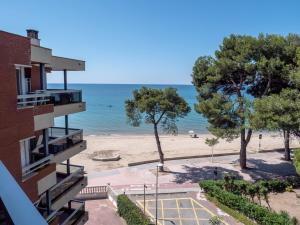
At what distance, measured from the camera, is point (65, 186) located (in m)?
11.9

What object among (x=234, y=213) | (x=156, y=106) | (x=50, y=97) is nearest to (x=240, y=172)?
(x=234, y=213)

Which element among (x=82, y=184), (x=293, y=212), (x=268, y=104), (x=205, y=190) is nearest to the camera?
(x=82, y=184)

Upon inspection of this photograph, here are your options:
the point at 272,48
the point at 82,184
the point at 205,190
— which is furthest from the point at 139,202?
the point at 272,48

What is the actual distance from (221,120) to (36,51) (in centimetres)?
2064

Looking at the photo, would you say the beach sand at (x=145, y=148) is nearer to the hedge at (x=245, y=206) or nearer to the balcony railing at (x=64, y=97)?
the hedge at (x=245, y=206)

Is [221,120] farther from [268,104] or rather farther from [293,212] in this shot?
[293,212]

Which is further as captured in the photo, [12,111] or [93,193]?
[93,193]

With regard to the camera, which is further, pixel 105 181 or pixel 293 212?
pixel 105 181

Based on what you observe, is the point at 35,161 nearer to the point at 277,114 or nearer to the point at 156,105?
the point at 277,114

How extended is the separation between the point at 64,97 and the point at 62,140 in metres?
1.83

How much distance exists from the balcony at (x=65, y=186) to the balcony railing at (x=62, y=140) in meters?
1.27

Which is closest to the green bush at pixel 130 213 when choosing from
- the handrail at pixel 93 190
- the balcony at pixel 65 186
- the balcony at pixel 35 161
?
the handrail at pixel 93 190

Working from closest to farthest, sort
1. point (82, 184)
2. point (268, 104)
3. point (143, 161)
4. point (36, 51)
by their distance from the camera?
point (36, 51), point (82, 184), point (268, 104), point (143, 161)

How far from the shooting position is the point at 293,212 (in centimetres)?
1852
